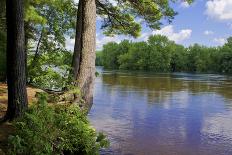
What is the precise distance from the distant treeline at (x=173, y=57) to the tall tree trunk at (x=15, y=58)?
11009 cm

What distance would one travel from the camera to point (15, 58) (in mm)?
9969

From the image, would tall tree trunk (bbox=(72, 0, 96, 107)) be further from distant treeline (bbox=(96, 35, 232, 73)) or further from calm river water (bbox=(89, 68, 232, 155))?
distant treeline (bbox=(96, 35, 232, 73))

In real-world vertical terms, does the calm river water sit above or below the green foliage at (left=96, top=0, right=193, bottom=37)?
below

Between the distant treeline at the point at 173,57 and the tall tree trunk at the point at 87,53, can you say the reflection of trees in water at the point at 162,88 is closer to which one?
the tall tree trunk at the point at 87,53

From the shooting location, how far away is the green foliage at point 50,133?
324 inches

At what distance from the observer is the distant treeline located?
12304cm

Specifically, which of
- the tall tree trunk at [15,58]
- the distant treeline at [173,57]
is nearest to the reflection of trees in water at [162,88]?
the tall tree trunk at [15,58]

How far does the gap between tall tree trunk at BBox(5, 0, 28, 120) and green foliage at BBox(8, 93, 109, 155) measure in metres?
0.56

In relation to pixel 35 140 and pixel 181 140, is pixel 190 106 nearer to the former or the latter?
pixel 181 140

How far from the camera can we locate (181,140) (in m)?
14.5

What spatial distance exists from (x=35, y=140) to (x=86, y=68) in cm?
612

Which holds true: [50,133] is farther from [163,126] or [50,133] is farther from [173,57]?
[173,57]

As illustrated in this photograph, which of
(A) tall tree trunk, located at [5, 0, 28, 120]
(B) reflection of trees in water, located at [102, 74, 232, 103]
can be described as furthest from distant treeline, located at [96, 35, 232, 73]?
(A) tall tree trunk, located at [5, 0, 28, 120]

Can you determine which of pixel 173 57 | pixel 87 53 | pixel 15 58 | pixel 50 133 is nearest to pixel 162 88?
pixel 87 53
